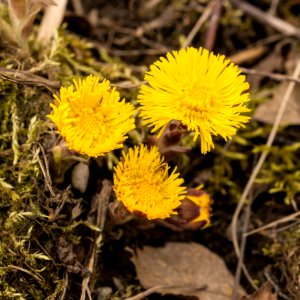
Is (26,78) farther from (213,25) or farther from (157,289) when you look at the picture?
(213,25)

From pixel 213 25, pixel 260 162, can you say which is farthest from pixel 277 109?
pixel 213 25

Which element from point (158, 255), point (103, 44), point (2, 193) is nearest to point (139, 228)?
point (158, 255)

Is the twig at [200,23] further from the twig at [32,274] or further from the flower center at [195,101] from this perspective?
the twig at [32,274]

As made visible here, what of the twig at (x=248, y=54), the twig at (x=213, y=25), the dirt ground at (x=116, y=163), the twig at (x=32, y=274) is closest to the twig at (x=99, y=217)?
the dirt ground at (x=116, y=163)

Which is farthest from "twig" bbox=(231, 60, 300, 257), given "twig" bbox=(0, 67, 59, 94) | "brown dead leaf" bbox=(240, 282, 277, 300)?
"twig" bbox=(0, 67, 59, 94)

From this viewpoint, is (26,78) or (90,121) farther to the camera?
(26,78)

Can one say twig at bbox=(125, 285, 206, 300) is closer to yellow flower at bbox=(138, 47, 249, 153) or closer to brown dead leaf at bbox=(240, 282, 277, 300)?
brown dead leaf at bbox=(240, 282, 277, 300)
